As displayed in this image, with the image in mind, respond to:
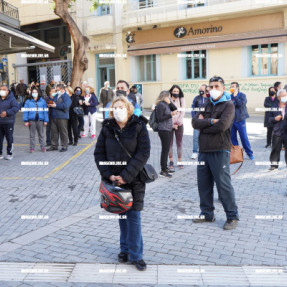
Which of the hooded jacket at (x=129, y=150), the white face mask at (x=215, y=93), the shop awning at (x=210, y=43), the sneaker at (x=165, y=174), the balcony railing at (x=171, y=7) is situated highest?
the balcony railing at (x=171, y=7)

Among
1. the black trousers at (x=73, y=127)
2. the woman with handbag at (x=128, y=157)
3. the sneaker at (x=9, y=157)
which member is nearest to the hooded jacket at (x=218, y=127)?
the woman with handbag at (x=128, y=157)

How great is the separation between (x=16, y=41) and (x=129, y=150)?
562 inches

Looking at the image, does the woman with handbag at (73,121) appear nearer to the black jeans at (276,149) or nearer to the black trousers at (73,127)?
the black trousers at (73,127)

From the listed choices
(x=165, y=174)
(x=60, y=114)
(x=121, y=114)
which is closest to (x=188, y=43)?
(x=60, y=114)

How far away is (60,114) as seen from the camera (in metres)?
11.7

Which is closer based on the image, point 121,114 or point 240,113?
point 121,114

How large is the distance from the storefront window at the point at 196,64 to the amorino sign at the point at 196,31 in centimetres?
106

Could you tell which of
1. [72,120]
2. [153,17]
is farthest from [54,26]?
[72,120]

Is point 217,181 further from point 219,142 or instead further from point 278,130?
point 278,130

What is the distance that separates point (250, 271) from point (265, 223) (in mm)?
1570

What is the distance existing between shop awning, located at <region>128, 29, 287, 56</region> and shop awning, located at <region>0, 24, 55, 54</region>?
8.05 metres

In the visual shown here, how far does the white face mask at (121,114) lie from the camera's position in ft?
13.9

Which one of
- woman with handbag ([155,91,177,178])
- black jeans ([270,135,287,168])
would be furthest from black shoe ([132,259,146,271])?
black jeans ([270,135,287,168])

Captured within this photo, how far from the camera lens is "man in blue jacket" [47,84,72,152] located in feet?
38.0
